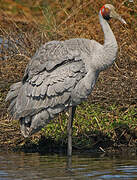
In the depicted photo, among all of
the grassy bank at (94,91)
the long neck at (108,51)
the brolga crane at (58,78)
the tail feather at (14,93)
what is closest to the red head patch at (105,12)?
the brolga crane at (58,78)

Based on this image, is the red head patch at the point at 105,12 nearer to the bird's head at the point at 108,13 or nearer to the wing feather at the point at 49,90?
the bird's head at the point at 108,13

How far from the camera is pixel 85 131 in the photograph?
27.4 feet

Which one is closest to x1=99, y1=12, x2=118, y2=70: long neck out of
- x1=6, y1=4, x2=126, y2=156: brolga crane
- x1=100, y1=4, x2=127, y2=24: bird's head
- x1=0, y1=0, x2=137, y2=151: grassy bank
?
x1=6, y1=4, x2=126, y2=156: brolga crane

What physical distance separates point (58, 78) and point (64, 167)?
1.30 metres

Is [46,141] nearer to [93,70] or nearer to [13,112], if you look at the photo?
A: [13,112]

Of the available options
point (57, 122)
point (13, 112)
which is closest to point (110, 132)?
point (57, 122)

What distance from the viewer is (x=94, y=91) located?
913 centimetres

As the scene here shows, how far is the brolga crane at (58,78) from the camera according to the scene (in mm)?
7375

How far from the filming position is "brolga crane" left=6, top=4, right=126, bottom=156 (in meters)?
7.38

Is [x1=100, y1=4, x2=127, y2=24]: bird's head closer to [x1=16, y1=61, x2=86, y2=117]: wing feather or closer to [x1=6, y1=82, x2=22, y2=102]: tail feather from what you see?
[x1=16, y1=61, x2=86, y2=117]: wing feather

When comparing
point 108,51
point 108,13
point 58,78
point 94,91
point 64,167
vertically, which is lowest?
point 64,167

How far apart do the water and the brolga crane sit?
0.40 metres

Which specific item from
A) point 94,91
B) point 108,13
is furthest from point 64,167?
point 94,91

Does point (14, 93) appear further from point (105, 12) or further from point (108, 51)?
point (105, 12)
